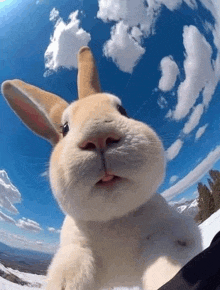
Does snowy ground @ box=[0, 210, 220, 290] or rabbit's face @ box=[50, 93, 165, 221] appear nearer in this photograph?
rabbit's face @ box=[50, 93, 165, 221]

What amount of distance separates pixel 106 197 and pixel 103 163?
0.06 metres

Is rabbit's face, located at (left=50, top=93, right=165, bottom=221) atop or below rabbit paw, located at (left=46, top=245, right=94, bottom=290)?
atop

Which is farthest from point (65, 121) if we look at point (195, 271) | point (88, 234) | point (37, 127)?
point (195, 271)

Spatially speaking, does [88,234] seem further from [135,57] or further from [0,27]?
[0,27]

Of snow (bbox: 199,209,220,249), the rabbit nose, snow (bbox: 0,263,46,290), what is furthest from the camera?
snow (bbox: 0,263,46,290)

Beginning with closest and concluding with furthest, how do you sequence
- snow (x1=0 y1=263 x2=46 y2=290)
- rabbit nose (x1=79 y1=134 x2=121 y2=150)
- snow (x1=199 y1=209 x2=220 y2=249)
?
rabbit nose (x1=79 y1=134 x2=121 y2=150)
snow (x1=199 y1=209 x2=220 y2=249)
snow (x1=0 y1=263 x2=46 y2=290)

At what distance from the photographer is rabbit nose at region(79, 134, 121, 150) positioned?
34 centimetres

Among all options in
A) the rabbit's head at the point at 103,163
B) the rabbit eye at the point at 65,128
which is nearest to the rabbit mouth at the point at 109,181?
the rabbit's head at the point at 103,163

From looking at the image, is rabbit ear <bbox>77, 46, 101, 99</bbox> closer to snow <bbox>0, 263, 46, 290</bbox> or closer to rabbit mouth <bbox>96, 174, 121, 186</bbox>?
rabbit mouth <bbox>96, 174, 121, 186</bbox>

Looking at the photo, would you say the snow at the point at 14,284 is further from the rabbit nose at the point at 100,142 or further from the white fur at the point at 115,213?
the rabbit nose at the point at 100,142

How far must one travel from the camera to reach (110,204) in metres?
0.37

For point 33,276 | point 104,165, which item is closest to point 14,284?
point 33,276

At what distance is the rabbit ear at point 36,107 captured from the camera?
1.44 ft

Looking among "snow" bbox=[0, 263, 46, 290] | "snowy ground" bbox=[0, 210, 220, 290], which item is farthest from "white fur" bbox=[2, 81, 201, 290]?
"snow" bbox=[0, 263, 46, 290]
